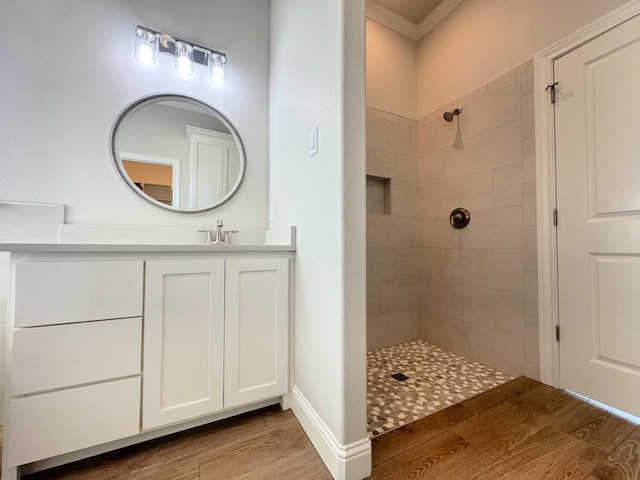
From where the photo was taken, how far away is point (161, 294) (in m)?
1.11

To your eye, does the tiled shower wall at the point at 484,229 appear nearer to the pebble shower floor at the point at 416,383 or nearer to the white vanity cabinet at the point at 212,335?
the pebble shower floor at the point at 416,383

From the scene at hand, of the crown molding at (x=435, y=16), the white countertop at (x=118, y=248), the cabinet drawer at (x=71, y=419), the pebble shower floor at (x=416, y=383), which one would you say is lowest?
the pebble shower floor at (x=416, y=383)

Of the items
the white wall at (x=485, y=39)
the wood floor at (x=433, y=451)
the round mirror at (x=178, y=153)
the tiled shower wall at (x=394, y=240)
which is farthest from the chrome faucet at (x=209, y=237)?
the white wall at (x=485, y=39)

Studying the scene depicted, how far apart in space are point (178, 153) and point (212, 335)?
111cm

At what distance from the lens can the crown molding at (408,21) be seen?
7.27ft

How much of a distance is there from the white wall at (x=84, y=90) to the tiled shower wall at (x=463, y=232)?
135cm

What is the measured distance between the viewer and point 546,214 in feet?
5.33

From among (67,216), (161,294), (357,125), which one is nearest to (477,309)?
(357,125)

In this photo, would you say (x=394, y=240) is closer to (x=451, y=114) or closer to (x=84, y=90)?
(x=451, y=114)

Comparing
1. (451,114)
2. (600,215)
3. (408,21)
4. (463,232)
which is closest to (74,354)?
(463,232)

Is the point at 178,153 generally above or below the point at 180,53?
below

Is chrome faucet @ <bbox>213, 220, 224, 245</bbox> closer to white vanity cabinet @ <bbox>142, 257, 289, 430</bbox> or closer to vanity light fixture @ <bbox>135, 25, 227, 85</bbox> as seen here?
white vanity cabinet @ <bbox>142, 257, 289, 430</bbox>

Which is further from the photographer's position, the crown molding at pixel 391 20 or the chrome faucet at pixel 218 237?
the crown molding at pixel 391 20

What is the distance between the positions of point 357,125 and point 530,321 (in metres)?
1.67
